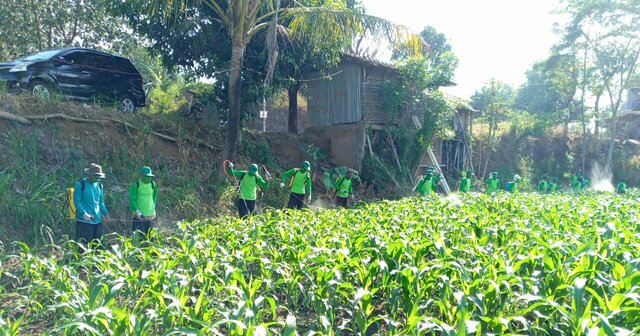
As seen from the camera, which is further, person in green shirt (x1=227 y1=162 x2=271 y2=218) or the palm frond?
the palm frond

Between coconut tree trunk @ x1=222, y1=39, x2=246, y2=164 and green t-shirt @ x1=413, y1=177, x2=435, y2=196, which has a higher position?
coconut tree trunk @ x1=222, y1=39, x2=246, y2=164

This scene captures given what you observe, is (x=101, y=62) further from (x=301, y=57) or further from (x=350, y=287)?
(x=350, y=287)

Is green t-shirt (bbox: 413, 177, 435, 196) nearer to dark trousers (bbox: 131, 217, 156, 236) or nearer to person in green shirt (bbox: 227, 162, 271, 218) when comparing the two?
person in green shirt (bbox: 227, 162, 271, 218)

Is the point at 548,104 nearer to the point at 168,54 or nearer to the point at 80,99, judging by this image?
the point at 168,54

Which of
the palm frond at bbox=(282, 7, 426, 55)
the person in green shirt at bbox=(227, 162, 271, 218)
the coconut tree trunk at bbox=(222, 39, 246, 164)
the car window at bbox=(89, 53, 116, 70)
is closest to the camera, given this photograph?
the person in green shirt at bbox=(227, 162, 271, 218)

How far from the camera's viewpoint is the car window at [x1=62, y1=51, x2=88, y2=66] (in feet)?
37.0

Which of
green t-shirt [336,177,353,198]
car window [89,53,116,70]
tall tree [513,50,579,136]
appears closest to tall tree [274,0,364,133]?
green t-shirt [336,177,353,198]

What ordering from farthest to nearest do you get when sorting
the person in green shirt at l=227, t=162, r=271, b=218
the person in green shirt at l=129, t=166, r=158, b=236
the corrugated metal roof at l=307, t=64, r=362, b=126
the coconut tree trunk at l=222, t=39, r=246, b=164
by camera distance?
1. the corrugated metal roof at l=307, t=64, r=362, b=126
2. the coconut tree trunk at l=222, t=39, r=246, b=164
3. the person in green shirt at l=227, t=162, r=271, b=218
4. the person in green shirt at l=129, t=166, r=158, b=236

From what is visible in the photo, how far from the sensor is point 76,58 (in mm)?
11469

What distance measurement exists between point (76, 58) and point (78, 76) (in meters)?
0.41

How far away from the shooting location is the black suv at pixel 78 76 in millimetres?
10711

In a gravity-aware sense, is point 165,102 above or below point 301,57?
below

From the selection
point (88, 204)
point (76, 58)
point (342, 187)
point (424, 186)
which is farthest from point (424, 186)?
point (76, 58)

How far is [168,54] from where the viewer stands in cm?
1360
